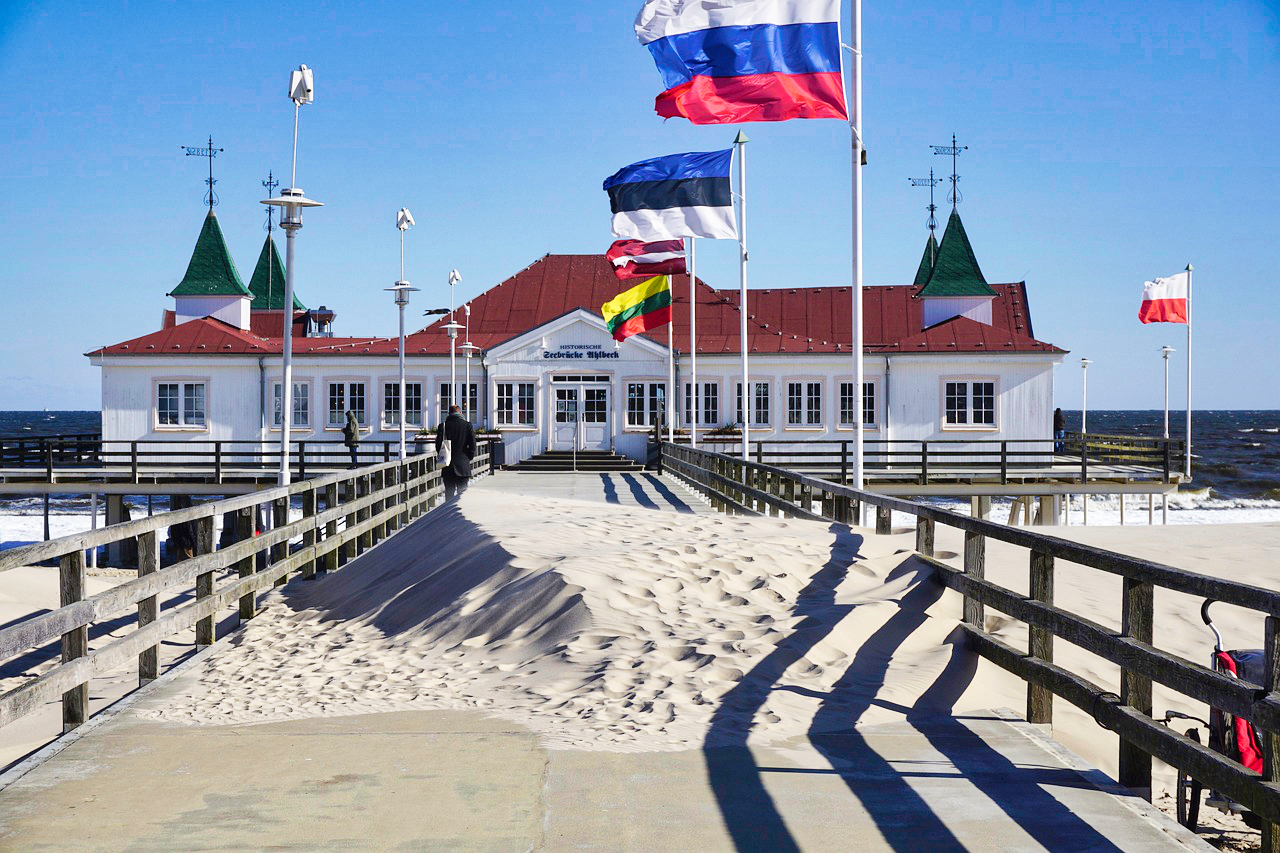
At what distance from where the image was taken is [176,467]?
108 feet

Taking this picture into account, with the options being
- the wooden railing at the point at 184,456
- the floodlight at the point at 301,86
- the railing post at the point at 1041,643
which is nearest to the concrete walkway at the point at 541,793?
the railing post at the point at 1041,643

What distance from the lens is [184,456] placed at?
35.9 meters

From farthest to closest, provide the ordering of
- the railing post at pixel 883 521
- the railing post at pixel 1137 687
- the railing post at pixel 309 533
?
the railing post at pixel 309 533
the railing post at pixel 883 521
the railing post at pixel 1137 687

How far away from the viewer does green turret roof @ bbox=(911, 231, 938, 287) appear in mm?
49000

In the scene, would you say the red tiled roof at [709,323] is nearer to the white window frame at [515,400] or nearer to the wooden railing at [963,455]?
the white window frame at [515,400]

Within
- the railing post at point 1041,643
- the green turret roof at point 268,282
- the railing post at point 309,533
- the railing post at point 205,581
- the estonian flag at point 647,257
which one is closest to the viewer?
the railing post at point 1041,643

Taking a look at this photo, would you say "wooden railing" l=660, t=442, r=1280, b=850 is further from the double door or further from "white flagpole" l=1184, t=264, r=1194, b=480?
the double door

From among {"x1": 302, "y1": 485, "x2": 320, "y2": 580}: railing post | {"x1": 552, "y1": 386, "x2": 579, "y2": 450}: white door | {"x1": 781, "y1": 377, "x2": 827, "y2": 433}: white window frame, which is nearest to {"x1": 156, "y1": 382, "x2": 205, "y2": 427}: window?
{"x1": 552, "y1": 386, "x2": 579, "y2": 450}: white door

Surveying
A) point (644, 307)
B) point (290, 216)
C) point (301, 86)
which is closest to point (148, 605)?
point (290, 216)

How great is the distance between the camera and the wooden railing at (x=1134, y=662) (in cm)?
445

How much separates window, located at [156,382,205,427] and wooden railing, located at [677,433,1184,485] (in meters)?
15.4

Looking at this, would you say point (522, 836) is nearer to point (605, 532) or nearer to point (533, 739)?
point (533, 739)

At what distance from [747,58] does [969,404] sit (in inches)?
1025

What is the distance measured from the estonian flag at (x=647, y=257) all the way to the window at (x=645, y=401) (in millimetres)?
12270
